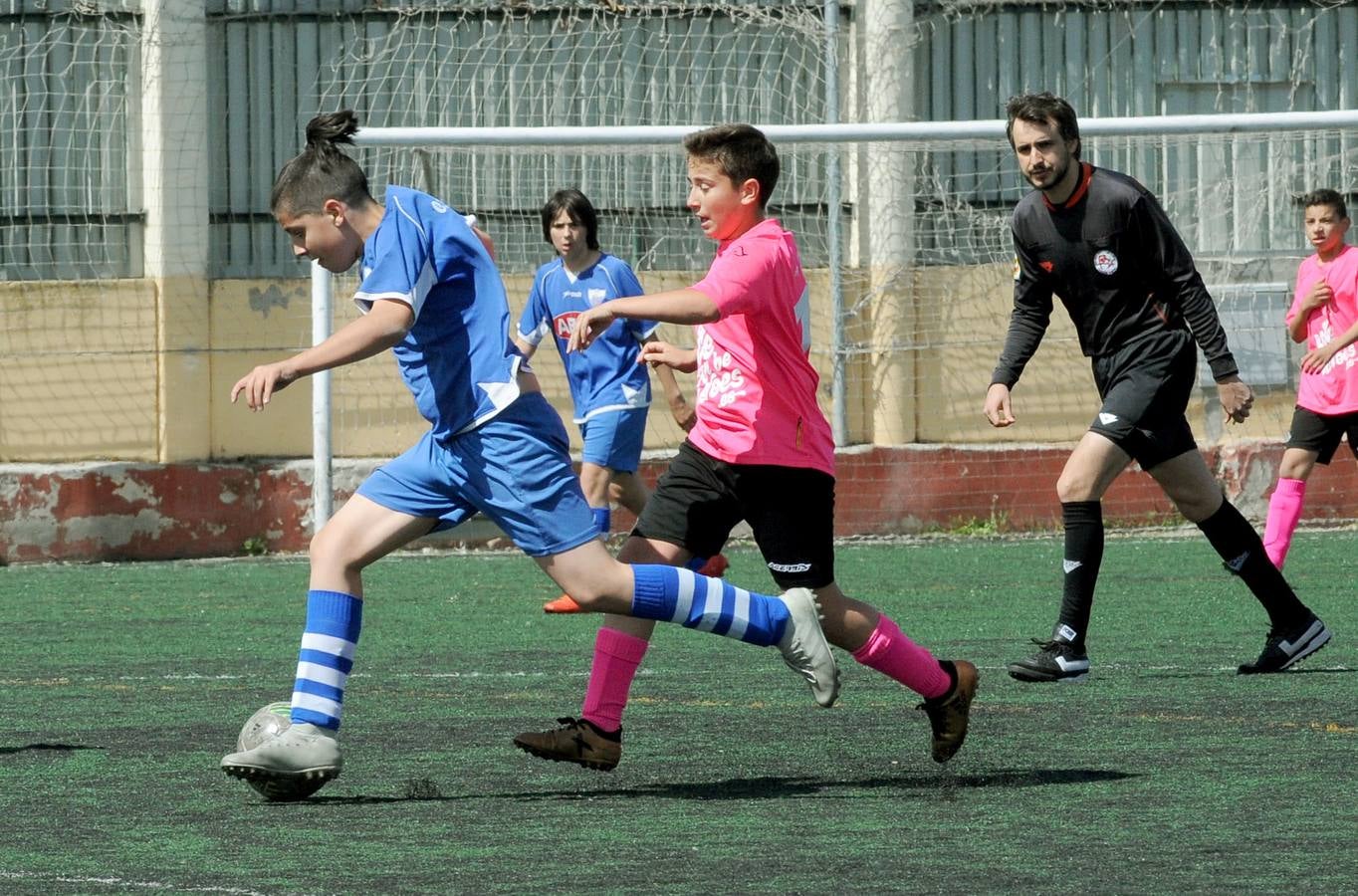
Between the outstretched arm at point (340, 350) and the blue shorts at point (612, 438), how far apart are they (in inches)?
214

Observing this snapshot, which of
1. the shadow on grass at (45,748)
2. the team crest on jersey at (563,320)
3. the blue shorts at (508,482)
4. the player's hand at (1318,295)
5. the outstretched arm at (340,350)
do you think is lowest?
the shadow on grass at (45,748)

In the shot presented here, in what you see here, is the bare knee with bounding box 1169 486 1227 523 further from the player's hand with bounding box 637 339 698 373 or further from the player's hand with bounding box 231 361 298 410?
the player's hand with bounding box 231 361 298 410

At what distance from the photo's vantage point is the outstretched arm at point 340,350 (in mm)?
4875

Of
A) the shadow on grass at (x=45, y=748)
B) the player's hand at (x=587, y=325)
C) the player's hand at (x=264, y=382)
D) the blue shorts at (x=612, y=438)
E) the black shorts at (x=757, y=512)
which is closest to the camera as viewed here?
the player's hand at (x=264, y=382)

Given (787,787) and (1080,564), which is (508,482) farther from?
(1080,564)

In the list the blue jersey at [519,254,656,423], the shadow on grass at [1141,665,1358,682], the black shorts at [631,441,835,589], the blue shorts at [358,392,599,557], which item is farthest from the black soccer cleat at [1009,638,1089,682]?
the blue jersey at [519,254,656,423]

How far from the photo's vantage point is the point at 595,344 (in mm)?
10375

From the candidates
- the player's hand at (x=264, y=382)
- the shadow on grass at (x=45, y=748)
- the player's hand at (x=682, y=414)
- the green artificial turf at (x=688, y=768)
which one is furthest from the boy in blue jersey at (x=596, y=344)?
the player's hand at (x=264, y=382)

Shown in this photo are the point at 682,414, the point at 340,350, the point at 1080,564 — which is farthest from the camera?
the point at 682,414

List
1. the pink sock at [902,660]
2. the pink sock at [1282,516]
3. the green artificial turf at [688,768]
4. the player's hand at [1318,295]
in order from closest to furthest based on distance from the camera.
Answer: the green artificial turf at [688,768] → the pink sock at [902,660] → the pink sock at [1282,516] → the player's hand at [1318,295]

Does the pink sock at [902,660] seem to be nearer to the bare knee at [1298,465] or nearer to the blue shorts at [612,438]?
the bare knee at [1298,465]

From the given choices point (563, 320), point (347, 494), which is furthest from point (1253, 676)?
point (347, 494)

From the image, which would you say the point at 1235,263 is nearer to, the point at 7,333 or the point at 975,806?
the point at 7,333

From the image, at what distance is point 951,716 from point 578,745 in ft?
3.21
